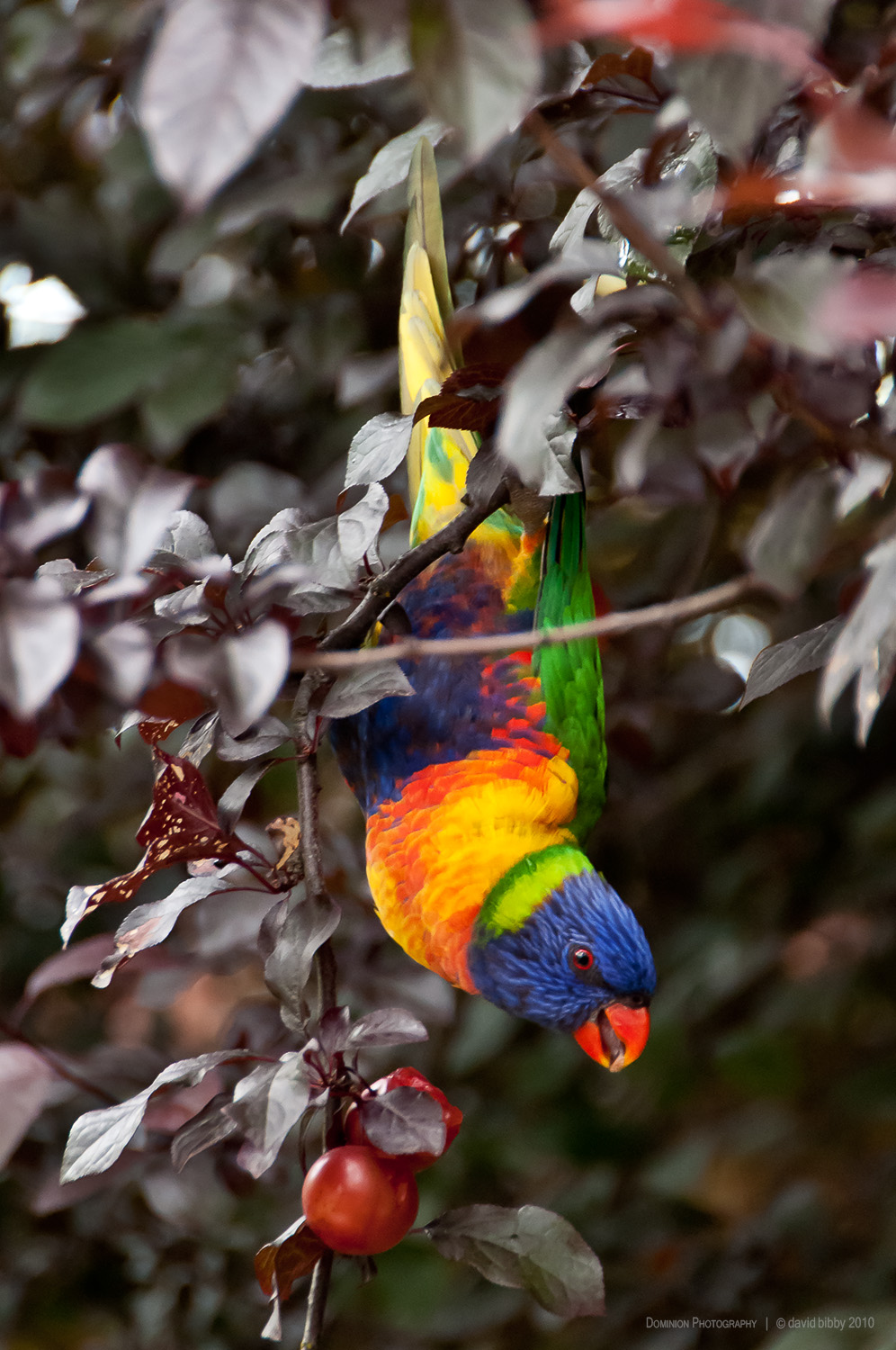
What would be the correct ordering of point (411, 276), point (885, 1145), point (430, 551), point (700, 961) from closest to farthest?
point (430, 551), point (411, 276), point (700, 961), point (885, 1145)

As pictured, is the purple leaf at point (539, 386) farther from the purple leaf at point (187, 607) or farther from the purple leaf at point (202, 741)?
the purple leaf at point (202, 741)

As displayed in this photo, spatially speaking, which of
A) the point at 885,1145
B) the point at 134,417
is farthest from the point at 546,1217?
the point at 885,1145

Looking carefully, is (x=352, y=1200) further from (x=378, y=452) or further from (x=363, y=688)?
(x=378, y=452)

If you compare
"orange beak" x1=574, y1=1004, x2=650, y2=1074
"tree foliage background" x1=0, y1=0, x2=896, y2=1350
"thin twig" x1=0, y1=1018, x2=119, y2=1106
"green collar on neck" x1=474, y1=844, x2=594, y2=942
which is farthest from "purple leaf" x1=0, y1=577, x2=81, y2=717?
"orange beak" x1=574, y1=1004, x2=650, y2=1074

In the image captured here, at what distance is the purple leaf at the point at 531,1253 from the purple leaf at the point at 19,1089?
0.31m

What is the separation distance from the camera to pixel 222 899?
3.40 feet

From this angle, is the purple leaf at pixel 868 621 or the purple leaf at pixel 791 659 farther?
the purple leaf at pixel 791 659

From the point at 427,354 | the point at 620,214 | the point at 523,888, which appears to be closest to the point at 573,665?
the point at 523,888

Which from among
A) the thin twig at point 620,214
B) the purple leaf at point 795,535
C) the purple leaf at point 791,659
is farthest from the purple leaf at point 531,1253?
the thin twig at point 620,214

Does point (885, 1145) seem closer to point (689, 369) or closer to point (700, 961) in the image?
point (700, 961)

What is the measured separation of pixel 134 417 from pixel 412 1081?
1120 millimetres

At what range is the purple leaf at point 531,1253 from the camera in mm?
740

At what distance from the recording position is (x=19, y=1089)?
85cm

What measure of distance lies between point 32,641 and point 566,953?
31.7 inches
